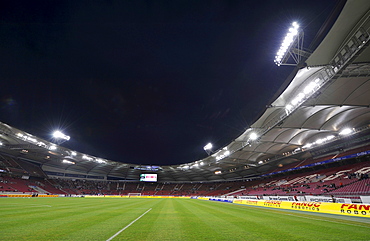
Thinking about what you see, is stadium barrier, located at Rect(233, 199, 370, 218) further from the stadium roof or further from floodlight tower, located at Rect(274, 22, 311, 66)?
floodlight tower, located at Rect(274, 22, 311, 66)

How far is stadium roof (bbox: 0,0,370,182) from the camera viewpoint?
40.1ft

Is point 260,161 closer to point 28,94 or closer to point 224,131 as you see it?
point 224,131

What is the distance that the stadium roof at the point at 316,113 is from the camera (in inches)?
481

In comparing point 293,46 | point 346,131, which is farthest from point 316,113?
point 293,46

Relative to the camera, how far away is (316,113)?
861 inches

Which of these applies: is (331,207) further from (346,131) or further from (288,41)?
(346,131)

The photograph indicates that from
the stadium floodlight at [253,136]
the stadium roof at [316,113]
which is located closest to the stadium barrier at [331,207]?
the stadium roof at [316,113]

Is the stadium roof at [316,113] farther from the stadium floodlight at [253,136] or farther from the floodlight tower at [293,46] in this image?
the floodlight tower at [293,46]

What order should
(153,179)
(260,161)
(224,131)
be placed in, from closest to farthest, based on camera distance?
1. (260,161)
2. (224,131)
3. (153,179)

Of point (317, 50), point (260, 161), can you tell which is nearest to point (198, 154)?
point (260, 161)

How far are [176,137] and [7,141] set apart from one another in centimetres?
4246

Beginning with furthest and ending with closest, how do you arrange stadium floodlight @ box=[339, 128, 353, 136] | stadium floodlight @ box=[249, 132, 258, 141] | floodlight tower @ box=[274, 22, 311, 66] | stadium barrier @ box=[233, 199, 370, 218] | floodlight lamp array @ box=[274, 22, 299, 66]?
stadium floodlight @ box=[249, 132, 258, 141] → stadium floodlight @ box=[339, 128, 353, 136] → floodlight lamp array @ box=[274, 22, 299, 66] → floodlight tower @ box=[274, 22, 311, 66] → stadium barrier @ box=[233, 199, 370, 218]

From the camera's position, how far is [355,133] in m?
26.3

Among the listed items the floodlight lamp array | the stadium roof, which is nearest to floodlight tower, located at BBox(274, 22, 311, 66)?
the floodlight lamp array
